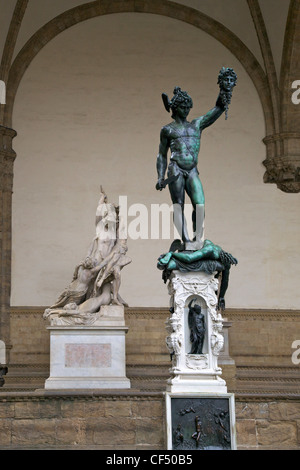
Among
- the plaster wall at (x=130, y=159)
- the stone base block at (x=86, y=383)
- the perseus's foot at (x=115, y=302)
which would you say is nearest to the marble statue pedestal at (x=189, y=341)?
the stone base block at (x=86, y=383)

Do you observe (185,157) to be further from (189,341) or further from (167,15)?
(167,15)

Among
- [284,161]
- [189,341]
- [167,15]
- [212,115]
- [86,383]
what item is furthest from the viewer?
[167,15]

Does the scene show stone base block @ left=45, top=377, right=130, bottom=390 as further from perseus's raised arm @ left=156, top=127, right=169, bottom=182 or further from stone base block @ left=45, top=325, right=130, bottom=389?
perseus's raised arm @ left=156, top=127, right=169, bottom=182

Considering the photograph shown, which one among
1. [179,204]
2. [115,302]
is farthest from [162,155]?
[115,302]

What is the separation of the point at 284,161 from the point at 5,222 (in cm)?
560

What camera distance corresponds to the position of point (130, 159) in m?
16.2

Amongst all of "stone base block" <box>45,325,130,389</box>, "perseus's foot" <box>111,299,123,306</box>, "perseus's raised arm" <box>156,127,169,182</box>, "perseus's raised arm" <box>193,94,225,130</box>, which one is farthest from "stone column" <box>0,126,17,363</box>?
"perseus's raised arm" <box>193,94,225,130</box>

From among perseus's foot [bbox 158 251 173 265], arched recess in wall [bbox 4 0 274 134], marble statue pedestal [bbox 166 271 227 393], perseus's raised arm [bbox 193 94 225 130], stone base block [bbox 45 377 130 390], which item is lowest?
stone base block [bbox 45 377 130 390]

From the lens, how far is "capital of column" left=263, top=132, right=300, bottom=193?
52.3 feet

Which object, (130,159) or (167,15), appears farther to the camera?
(167,15)

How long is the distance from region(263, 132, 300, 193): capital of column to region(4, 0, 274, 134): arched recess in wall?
0.31 metres

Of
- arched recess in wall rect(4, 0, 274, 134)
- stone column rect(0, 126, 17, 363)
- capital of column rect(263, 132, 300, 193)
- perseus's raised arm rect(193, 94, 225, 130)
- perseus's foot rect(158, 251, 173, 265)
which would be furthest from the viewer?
arched recess in wall rect(4, 0, 274, 134)

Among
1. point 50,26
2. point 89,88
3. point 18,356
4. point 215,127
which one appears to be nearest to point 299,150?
point 215,127

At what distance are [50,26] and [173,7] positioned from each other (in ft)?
8.53
